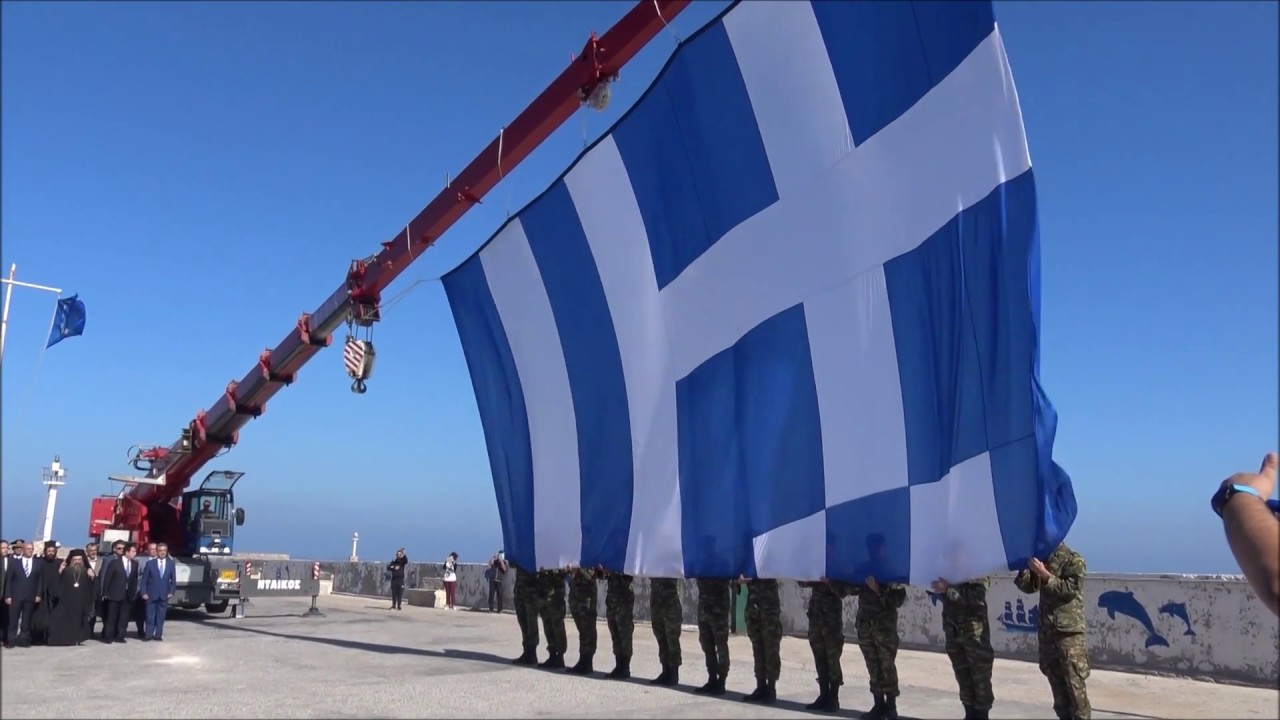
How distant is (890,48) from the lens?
711 centimetres

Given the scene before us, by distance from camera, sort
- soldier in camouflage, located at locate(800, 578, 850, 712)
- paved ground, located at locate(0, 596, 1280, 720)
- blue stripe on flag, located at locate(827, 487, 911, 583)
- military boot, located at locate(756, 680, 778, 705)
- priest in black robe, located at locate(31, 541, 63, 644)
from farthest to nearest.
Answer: priest in black robe, located at locate(31, 541, 63, 644), military boot, located at locate(756, 680, 778, 705), soldier in camouflage, located at locate(800, 578, 850, 712), paved ground, located at locate(0, 596, 1280, 720), blue stripe on flag, located at locate(827, 487, 911, 583)

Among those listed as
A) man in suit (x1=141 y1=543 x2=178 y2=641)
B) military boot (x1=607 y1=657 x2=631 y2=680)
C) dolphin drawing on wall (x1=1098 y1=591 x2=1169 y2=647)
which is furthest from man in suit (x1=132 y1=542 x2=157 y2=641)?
dolphin drawing on wall (x1=1098 y1=591 x2=1169 y2=647)

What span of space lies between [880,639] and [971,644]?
0.79 m

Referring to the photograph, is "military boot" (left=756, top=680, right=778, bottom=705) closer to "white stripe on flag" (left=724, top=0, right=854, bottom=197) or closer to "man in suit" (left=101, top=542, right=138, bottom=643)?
"white stripe on flag" (left=724, top=0, right=854, bottom=197)

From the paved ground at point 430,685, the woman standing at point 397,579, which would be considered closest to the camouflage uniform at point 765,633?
the paved ground at point 430,685

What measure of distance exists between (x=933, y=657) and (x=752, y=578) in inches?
233

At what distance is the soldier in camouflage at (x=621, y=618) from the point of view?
1008 centimetres

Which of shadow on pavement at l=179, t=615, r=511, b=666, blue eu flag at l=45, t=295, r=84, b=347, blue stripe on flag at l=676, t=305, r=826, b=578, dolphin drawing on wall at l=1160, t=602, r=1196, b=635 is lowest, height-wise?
shadow on pavement at l=179, t=615, r=511, b=666

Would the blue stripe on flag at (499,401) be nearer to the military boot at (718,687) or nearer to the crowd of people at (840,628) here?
the crowd of people at (840,628)

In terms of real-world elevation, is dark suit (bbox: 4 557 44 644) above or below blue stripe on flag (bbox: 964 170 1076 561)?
below

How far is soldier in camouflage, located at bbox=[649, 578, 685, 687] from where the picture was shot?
955 centimetres

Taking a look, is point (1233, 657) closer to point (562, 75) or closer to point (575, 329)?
point (575, 329)

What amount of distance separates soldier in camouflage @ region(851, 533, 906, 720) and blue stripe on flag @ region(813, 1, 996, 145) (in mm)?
3697

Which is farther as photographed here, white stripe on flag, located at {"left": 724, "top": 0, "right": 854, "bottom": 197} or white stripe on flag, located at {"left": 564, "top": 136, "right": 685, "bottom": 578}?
white stripe on flag, located at {"left": 564, "top": 136, "right": 685, "bottom": 578}
